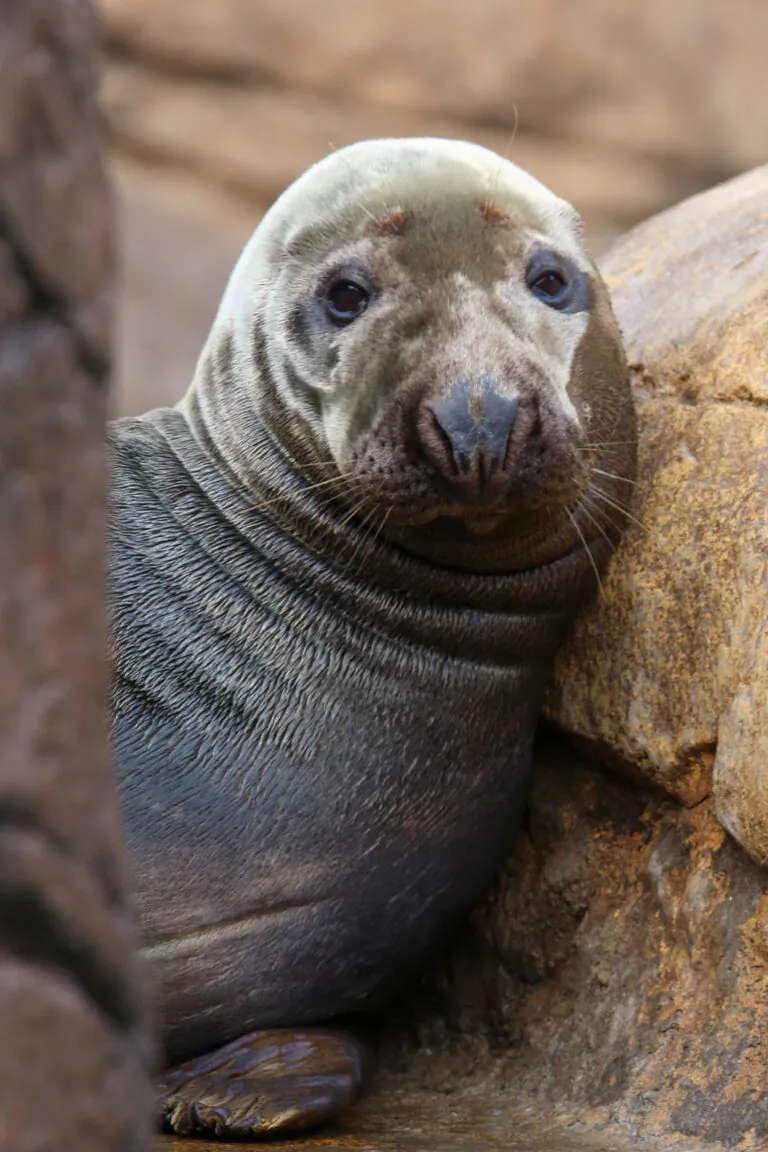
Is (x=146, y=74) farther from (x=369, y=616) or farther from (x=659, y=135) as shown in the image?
(x=369, y=616)

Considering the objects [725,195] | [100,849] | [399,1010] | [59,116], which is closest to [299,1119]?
[399,1010]

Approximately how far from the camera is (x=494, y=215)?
3729 millimetres

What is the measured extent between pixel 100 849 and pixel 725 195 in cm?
335

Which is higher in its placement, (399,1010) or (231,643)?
(231,643)

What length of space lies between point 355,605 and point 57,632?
226 cm

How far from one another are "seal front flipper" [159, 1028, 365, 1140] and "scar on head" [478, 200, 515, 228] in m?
1.87

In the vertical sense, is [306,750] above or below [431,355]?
below

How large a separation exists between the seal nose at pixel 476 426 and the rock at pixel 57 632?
1.72m

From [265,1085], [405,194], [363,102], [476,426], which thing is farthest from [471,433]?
[363,102]

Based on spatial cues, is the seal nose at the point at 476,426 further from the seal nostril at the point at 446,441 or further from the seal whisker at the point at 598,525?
the seal whisker at the point at 598,525

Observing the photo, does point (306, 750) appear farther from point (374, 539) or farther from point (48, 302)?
point (48, 302)

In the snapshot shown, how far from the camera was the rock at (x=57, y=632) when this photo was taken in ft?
4.73

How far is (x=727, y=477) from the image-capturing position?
364cm

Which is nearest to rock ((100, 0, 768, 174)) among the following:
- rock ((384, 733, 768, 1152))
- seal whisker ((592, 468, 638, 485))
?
seal whisker ((592, 468, 638, 485))
